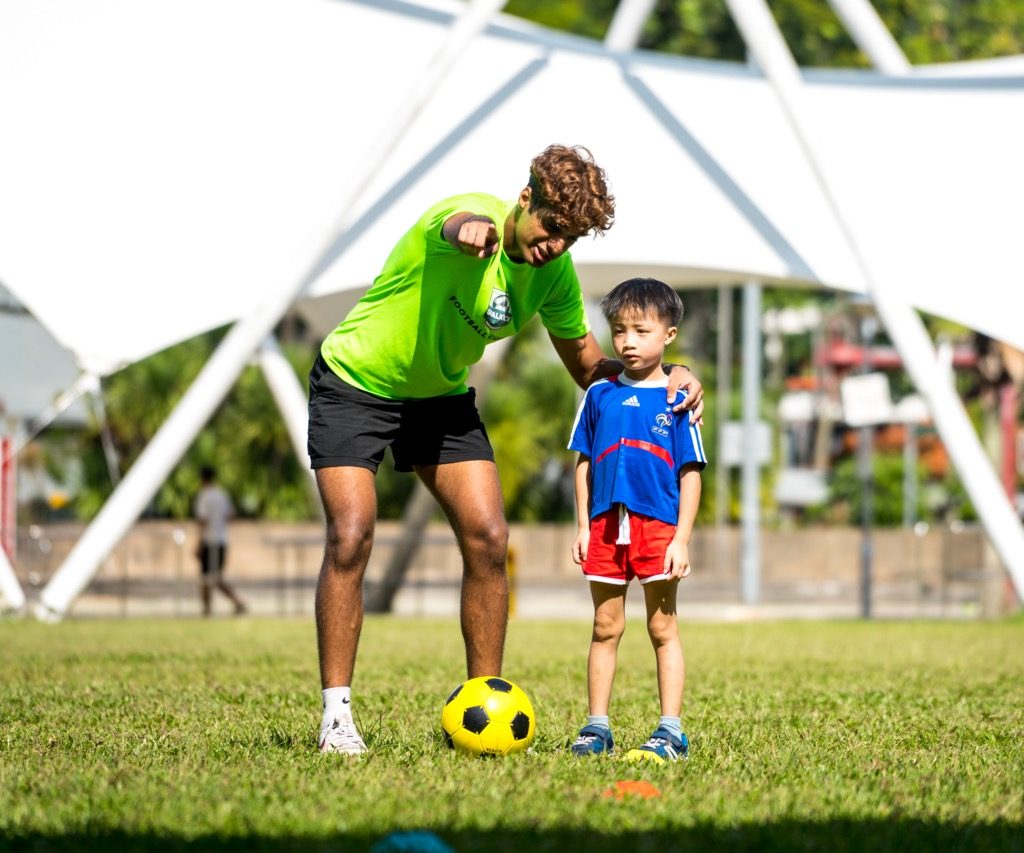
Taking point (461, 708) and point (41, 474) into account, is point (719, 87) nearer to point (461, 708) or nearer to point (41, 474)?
point (41, 474)

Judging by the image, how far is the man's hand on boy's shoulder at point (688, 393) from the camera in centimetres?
520

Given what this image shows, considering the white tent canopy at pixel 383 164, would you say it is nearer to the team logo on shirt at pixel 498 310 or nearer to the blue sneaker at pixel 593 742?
the blue sneaker at pixel 593 742

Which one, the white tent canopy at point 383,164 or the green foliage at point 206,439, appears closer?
the white tent canopy at point 383,164

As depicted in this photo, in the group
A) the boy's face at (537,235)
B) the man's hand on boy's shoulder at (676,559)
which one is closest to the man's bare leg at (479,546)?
the man's hand on boy's shoulder at (676,559)

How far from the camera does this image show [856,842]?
373cm

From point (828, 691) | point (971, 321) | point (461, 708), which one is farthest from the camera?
point (971, 321)

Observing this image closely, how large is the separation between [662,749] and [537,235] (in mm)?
1596

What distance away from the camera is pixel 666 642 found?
5320 mm

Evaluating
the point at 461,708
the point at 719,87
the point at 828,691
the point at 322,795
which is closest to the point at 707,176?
the point at 719,87

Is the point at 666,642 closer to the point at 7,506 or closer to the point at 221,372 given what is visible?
the point at 221,372

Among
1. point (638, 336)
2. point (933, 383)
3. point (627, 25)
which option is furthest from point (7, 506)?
point (638, 336)

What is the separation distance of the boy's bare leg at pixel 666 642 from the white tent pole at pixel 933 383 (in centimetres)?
930

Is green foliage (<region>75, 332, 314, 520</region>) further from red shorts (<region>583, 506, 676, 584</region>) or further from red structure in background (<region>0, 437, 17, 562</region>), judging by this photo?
red shorts (<region>583, 506, 676, 584</region>)

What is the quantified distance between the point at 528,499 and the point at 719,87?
15.7 m
